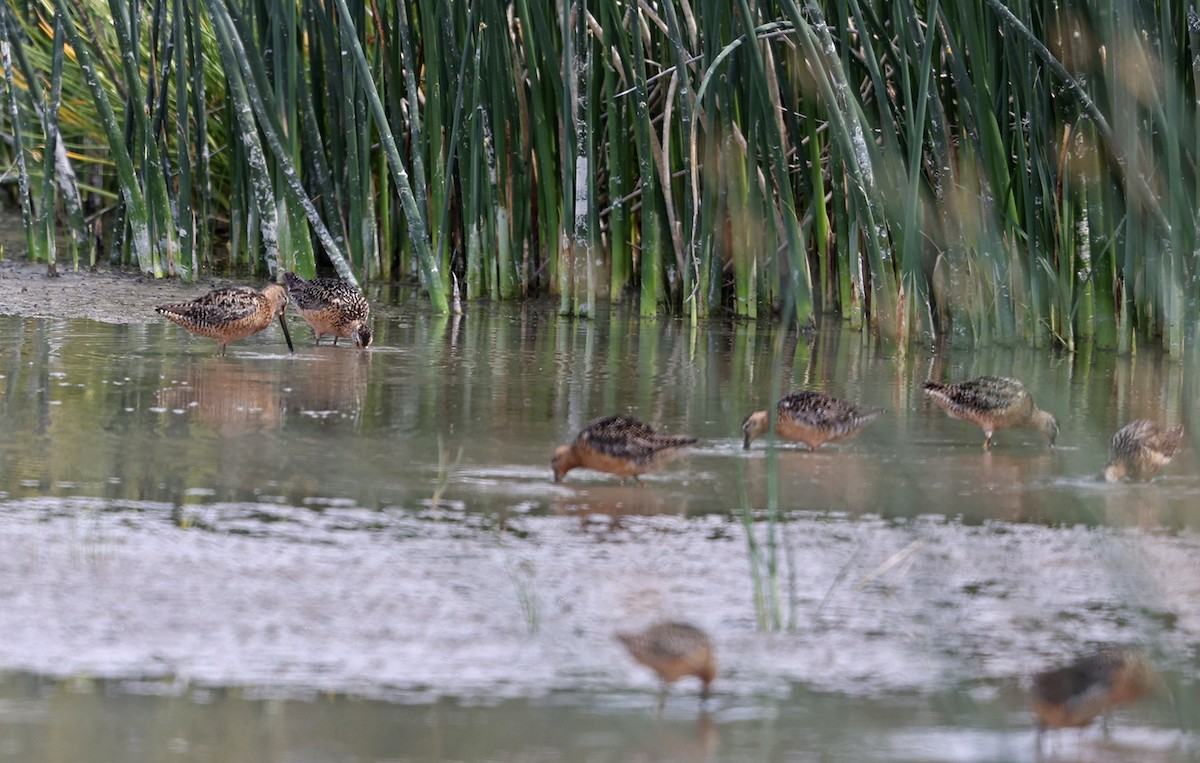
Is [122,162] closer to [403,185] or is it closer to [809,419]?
[403,185]

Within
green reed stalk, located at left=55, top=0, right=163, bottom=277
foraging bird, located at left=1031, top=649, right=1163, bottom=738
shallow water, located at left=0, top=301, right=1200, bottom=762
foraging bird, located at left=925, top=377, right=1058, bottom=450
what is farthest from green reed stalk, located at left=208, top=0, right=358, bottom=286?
foraging bird, located at left=1031, top=649, right=1163, bottom=738

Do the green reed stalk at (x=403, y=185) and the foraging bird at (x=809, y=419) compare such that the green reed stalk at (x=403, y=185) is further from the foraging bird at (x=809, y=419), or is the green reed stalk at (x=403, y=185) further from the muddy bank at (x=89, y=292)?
the foraging bird at (x=809, y=419)

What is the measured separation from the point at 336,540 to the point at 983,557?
1.65 meters

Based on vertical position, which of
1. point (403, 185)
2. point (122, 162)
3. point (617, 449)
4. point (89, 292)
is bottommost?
point (617, 449)

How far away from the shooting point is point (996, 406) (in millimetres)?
5883

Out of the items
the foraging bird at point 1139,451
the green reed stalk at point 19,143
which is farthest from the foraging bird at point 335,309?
the foraging bird at point 1139,451

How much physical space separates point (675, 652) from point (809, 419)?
8.41 feet

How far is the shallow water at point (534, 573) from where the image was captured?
311 cm

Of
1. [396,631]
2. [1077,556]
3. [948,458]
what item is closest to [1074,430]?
[948,458]

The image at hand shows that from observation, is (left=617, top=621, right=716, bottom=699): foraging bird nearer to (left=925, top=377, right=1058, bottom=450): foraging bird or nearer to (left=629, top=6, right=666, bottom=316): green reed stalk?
(left=925, top=377, right=1058, bottom=450): foraging bird

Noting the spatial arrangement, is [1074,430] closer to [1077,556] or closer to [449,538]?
[1077,556]

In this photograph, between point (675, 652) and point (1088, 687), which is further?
point (675, 652)

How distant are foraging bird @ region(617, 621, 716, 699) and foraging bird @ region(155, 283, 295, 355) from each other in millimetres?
4696

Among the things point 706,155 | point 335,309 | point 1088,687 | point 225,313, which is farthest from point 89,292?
point 1088,687
